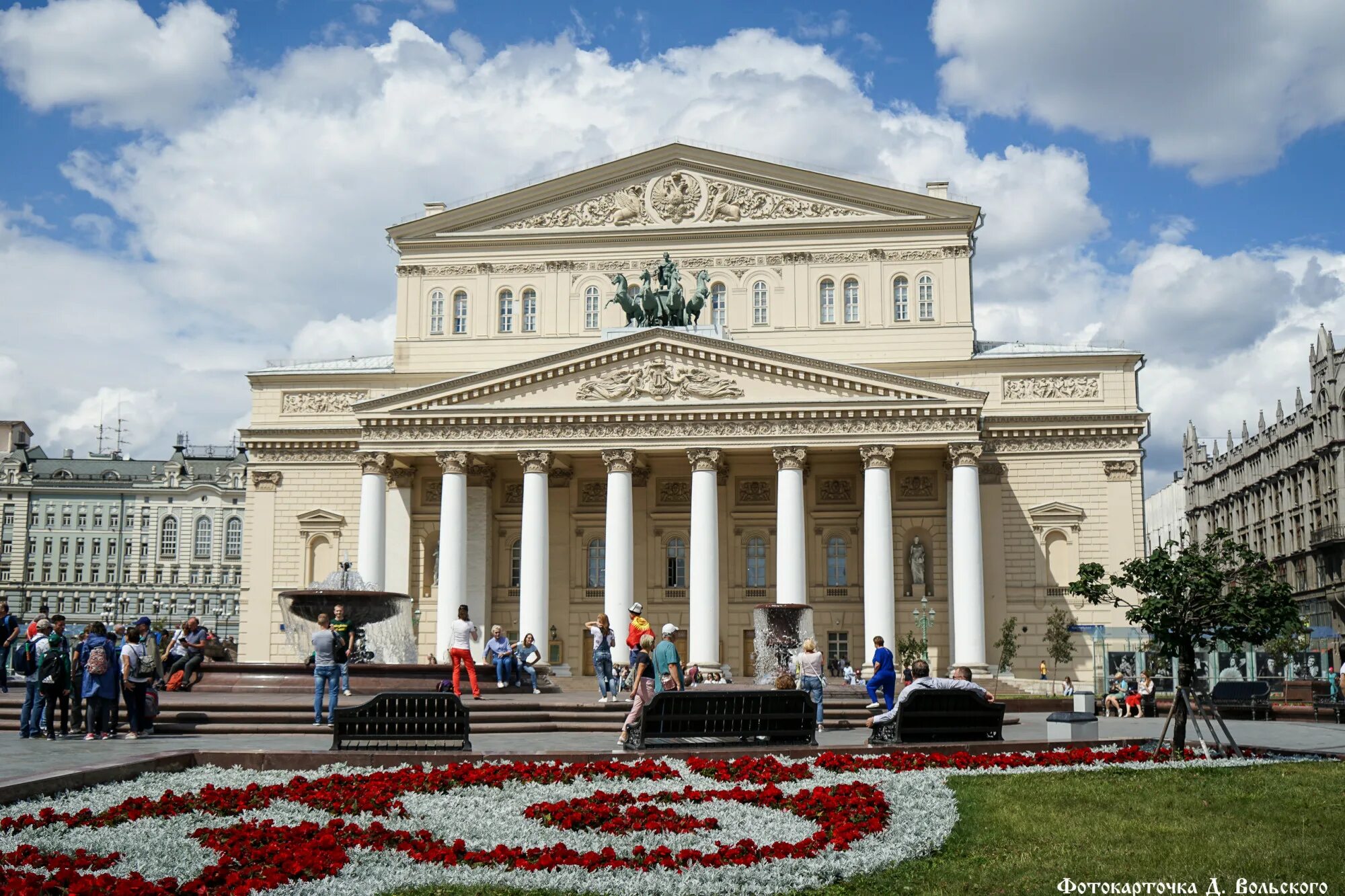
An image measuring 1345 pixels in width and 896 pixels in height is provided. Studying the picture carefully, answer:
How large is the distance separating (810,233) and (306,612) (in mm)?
28820

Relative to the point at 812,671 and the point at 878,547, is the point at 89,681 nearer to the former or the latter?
the point at 812,671

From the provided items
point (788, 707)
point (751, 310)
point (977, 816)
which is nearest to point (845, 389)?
point (751, 310)

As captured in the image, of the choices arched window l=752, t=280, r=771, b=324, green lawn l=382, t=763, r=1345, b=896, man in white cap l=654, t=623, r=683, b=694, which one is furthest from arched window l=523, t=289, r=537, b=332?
green lawn l=382, t=763, r=1345, b=896

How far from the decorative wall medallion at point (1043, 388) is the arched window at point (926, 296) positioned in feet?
13.7

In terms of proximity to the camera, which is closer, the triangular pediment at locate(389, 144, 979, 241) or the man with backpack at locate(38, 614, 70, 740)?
the man with backpack at locate(38, 614, 70, 740)

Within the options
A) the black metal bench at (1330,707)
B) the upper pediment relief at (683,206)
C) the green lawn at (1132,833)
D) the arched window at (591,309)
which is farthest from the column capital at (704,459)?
the green lawn at (1132,833)

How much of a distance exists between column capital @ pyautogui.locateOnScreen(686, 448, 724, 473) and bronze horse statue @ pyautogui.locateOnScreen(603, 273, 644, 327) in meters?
5.69

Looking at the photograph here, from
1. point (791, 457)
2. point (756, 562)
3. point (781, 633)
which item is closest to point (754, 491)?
point (756, 562)

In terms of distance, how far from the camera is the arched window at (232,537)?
371 feet

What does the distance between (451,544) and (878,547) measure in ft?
46.7

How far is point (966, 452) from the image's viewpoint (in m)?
44.2

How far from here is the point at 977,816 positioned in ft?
40.0

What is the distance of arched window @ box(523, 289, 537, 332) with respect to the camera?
5347 centimetres

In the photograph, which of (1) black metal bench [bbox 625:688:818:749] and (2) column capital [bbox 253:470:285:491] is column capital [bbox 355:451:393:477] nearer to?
(2) column capital [bbox 253:470:285:491]
